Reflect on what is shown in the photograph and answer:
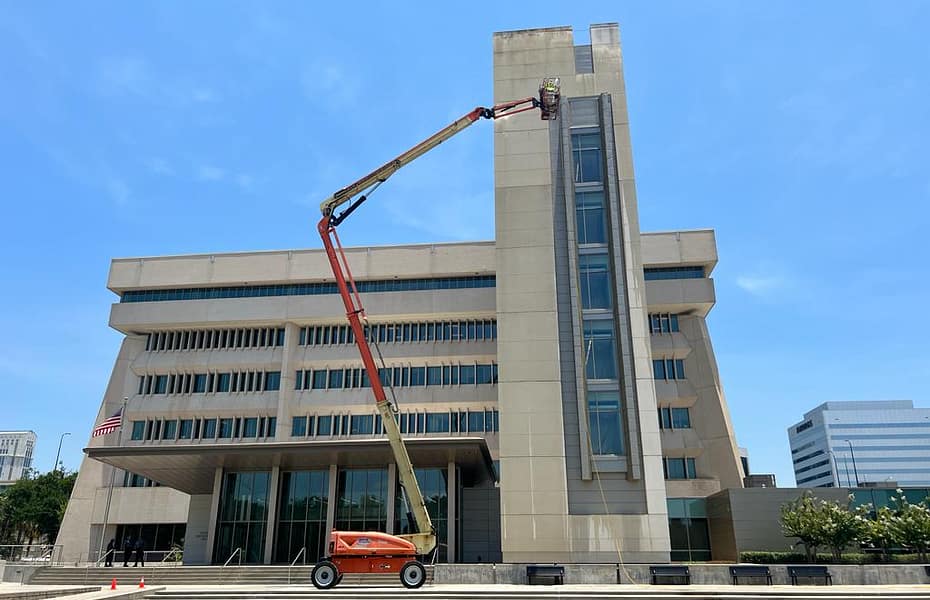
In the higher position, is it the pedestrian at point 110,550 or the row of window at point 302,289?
the row of window at point 302,289

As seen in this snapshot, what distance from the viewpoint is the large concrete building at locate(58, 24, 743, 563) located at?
30.8 metres

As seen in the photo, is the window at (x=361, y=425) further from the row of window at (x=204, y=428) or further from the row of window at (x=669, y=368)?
the row of window at (x=669, y=368)

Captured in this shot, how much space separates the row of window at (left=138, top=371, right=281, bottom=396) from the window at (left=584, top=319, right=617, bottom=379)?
3132cm

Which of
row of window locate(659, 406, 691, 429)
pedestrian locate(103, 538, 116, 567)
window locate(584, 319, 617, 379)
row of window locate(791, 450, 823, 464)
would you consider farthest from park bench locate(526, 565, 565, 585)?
row of window locate(791, 450, 823, 464)

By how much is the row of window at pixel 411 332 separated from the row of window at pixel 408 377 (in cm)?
245

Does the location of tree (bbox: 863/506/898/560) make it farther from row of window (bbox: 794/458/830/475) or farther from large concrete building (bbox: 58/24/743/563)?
row of window (bbox: 794/458/830/475)

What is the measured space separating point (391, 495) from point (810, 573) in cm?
2130

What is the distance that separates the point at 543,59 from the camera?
3694 cm

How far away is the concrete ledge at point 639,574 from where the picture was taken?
24828mm

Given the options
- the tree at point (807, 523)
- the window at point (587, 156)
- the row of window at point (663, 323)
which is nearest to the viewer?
the tree at point (807, 523)

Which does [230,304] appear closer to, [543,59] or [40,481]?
[543,59]

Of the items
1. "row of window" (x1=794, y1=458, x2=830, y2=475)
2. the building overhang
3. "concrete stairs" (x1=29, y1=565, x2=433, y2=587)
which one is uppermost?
"row of window" (x1=794, y1=458, x2=830, y2=475)

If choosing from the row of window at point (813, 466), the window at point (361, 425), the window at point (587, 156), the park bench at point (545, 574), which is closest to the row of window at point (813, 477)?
the row of window at point (813, 466)

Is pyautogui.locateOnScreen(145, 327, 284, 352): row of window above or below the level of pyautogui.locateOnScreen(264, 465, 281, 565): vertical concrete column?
above
